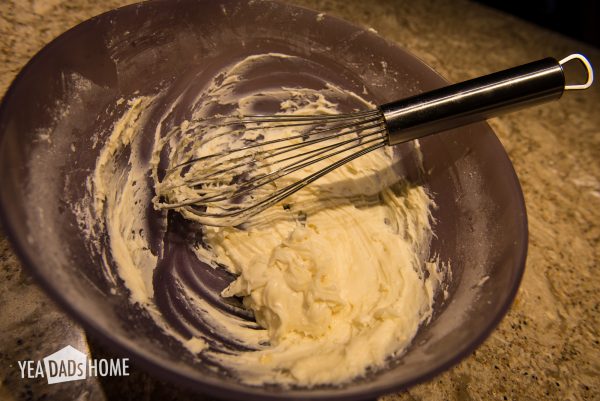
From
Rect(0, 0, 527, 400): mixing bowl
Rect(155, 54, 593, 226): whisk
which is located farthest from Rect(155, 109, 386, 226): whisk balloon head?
Rect(0, 0, 527, 400): mixing bowl

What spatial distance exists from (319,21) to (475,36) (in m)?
0.80

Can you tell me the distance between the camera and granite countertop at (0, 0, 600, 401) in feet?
2.82

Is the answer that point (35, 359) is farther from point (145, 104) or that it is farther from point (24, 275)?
point (145, 104)

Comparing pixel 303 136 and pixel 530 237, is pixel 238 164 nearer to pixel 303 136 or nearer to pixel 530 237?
pixel 303 136

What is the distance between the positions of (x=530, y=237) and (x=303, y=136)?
0.67 m

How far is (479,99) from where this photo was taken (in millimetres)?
863

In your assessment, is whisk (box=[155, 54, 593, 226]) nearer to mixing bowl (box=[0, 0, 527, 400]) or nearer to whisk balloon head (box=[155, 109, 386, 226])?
whisk balloon head (box=[155, 109, 386, 226])

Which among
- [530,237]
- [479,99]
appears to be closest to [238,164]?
[479,99]

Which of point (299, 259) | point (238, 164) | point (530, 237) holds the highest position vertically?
point (238, 164)

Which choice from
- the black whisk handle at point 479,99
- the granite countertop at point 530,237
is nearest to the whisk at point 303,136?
the black whisk handle at point 479,99

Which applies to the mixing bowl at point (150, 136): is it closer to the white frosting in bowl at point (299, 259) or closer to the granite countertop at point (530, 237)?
the white frosting in bowl at point (299, 259)

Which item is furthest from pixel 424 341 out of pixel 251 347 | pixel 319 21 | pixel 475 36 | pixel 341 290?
pixel 475 36

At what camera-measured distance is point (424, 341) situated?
30.7 inches

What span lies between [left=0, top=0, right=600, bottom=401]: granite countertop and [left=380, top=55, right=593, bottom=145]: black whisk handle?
0.47m
